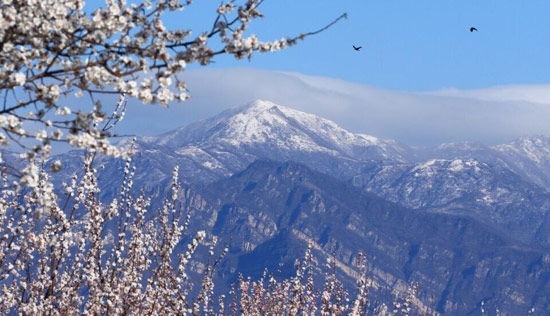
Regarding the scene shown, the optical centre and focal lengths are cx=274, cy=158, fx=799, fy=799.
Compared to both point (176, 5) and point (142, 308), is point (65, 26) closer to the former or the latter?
point (176, 5)

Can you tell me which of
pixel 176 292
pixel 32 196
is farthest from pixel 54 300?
pixel 176 292

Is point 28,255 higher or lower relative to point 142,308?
higher

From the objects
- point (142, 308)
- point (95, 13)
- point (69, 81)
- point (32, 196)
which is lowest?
point (142, 308)

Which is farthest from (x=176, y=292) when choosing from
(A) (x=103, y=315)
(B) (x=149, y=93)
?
(B) (x=149, y=93)

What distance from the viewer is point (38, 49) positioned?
910cm

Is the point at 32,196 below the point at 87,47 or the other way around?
below

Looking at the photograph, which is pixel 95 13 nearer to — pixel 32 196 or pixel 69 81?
pixel 69 81

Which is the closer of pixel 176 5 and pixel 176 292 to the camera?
pixel 176 5

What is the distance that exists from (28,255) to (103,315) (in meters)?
2.21

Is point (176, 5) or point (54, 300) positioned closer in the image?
point (176, 5)

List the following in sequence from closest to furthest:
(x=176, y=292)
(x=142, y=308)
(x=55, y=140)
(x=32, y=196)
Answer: (x=55, y=140) < (x=176, y=292) < (x=32, y=196) < (x=142, y=308)

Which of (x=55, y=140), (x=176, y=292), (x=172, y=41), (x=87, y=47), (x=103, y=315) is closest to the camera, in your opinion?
(x=55, y=140)

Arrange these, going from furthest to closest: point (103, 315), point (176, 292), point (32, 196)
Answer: point (103, 315) → point (32, 196) → point (176, 292)

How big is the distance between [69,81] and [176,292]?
587 centimetres
